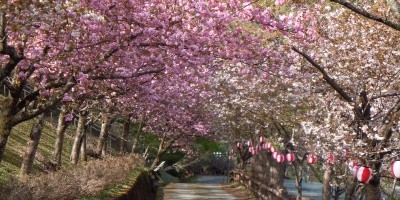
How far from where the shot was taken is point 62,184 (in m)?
12.6

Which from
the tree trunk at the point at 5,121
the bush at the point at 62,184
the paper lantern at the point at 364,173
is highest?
the tree trunk at the point at 5,121

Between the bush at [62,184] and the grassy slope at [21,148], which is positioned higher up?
the grassy slope at [21,148]

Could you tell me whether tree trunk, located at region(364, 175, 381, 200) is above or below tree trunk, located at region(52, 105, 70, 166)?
below

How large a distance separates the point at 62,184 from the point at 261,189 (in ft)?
62.8

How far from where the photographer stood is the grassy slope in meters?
19.3

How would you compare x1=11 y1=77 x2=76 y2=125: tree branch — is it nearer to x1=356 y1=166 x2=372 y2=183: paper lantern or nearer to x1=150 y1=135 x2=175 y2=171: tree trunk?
x1=356 y1=166 x2=372 y2=183: paper lantern

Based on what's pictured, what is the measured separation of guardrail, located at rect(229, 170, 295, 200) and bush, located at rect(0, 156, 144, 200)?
7.24 metres

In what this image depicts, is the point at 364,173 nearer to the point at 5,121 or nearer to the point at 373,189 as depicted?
the point at 373,189

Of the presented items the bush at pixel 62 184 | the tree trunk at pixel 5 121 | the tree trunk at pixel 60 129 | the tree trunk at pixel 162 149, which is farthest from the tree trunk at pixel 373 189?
the tree trunk at pixel 162 149

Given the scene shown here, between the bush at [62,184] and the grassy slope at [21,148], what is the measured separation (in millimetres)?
1780

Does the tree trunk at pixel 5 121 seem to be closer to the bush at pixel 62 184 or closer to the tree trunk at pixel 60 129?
the bush at pixel 62 184

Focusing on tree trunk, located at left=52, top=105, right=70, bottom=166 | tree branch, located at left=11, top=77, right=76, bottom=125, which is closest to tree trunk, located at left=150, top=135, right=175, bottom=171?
tree trunk, located at left=52, top=105, right=70, bottom=166

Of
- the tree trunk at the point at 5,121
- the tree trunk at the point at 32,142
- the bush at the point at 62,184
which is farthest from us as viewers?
the tree trunk at the point at 32,142

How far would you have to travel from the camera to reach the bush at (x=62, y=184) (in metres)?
10.1
